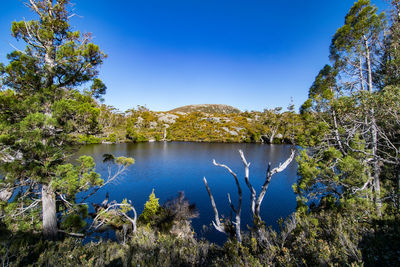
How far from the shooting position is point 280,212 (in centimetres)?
1241

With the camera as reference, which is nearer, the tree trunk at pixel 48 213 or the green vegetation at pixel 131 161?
the green vegetation at pixel 131 161

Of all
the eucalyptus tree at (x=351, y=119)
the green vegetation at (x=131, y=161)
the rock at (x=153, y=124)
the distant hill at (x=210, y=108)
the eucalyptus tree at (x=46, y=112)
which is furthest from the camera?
the distant hill at (x=210, y=108)

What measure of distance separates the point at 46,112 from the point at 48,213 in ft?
11.4

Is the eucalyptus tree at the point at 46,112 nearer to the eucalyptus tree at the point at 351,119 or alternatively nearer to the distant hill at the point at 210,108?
the eucalyptus tree at the point at 351,119

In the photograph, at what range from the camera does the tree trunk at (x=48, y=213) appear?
579 cm

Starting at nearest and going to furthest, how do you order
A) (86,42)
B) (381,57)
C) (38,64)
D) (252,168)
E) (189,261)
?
(189,261) < (38,64) < (86,42) < (381,57) < (252,168)

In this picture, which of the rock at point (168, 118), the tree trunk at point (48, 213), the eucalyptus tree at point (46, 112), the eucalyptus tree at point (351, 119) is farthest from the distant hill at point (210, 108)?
the tree trunk at point (48, 213)

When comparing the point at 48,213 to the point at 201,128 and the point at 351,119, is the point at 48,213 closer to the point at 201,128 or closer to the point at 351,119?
the point at 351,119

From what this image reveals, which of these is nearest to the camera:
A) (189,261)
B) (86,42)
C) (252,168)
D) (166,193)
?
(189,261)

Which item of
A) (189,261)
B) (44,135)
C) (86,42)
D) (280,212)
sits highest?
(86,42)

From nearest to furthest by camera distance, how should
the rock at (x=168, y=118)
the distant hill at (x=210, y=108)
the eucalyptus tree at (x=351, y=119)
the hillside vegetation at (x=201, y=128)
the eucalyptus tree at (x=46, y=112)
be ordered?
1. the eucalyptus tree at (x=46, y=112)
2. the eucalyptus tree at (x=351, y=119)
3. the hillside vegetation at (x=201, y=128)
4. the rock at (x=168, y=118)
5. the distant hill at (x=210, y=108)

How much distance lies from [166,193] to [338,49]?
15.6 meters

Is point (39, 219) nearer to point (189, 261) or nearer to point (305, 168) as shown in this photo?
point (189, 261)

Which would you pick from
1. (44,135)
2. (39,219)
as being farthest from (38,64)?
(39,219)
